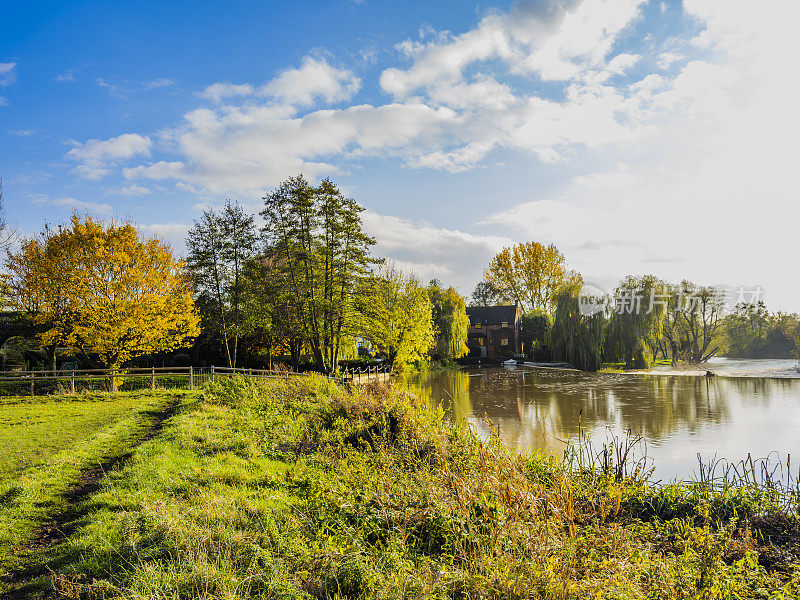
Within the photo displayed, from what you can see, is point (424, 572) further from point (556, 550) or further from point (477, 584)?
point (556, 550)

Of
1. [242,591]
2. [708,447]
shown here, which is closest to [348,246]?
[708,447]

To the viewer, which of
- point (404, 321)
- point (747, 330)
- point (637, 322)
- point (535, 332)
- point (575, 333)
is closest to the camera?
point (404, 321)

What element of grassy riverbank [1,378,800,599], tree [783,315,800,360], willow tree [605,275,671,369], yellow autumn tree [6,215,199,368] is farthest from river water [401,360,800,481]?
tree [783,315,800,360]

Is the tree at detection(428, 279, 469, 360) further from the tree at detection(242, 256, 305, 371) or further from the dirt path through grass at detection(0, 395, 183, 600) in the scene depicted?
the dirt path through grass at detection(0, 395, 183, 600)

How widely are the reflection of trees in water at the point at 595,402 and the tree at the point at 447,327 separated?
14.1 m

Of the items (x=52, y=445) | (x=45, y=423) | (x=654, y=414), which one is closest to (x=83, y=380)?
(x=45, y=423)

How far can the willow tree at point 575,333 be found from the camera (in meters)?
42.2

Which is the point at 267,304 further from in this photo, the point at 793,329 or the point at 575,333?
the point at 793,329

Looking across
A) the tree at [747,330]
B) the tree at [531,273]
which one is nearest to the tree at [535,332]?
the tree at [531,273]

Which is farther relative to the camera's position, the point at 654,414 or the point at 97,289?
the point at 97,289

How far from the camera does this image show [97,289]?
773 inches

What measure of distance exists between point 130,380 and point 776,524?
23.6m

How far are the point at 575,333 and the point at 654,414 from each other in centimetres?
2603

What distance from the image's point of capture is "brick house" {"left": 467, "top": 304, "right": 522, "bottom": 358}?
61.9 meters
